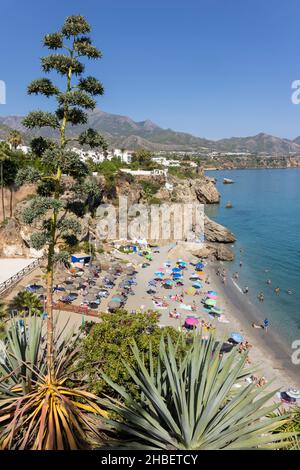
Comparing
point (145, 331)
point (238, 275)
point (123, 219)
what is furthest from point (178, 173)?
point (145, 331)

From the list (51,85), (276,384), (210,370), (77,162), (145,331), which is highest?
(51,85)

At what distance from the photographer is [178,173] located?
10056 cm

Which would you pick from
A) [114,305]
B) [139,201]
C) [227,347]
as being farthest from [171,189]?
[227,347]

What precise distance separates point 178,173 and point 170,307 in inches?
3062

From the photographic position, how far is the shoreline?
757 inches

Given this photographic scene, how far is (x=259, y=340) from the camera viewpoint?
23.0 meters

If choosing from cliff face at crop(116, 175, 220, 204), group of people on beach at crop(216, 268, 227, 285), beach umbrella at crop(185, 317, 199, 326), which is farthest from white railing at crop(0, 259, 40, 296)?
cliff face at crop(116, 175, 220, 204)

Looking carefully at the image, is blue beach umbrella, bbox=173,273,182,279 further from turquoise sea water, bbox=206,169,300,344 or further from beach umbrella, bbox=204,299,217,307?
turquoise sea water, bbox=206,169,300,344

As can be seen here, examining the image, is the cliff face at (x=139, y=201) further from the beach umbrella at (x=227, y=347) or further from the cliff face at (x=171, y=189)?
the beach umbrella at (x=227, y=347)

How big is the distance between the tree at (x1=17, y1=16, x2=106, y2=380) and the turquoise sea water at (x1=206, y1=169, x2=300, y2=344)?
2201 centimetres

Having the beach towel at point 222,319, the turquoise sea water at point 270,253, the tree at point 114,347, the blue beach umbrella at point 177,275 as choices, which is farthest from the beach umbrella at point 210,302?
the tree at point 114,347
